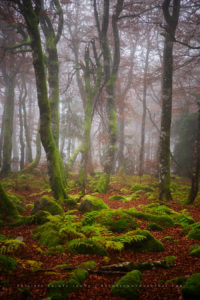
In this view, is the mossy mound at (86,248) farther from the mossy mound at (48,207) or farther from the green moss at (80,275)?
the mossy mound at (48,207)

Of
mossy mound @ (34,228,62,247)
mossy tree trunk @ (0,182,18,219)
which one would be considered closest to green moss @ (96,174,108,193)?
mossy tree trunk @ (0,182,18,219)

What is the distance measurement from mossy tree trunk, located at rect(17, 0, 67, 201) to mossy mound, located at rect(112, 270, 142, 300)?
541 cm

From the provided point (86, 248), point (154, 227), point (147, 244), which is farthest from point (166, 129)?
point (86, 248)

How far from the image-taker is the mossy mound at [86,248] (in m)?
3.97

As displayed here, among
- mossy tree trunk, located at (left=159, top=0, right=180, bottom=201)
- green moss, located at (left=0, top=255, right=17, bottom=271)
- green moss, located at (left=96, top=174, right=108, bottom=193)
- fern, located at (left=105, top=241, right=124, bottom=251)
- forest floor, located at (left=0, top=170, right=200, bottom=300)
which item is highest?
mossy tree trunk, located at (left=159, top=0, right=180, bottom=201)

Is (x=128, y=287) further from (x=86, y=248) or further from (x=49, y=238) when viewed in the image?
(x=49, y=238)

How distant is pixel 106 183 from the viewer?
10984mm

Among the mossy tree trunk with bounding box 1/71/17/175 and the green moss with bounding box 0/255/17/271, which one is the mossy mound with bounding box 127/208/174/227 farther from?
the mossy tree trunk with bounding box 1/71/17/175

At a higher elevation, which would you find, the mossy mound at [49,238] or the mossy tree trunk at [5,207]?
the mossy tree trunk at [5,207]

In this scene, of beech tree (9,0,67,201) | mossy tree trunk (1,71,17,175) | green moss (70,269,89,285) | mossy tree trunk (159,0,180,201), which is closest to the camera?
green moss (70,269,89,285)

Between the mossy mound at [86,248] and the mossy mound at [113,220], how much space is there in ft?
3.42

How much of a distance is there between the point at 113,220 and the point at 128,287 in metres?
2.62

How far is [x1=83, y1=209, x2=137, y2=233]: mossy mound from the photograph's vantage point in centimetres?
509

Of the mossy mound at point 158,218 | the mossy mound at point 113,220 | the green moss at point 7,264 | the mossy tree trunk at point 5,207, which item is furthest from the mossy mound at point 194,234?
the mossy tree trunk at point 5,207
